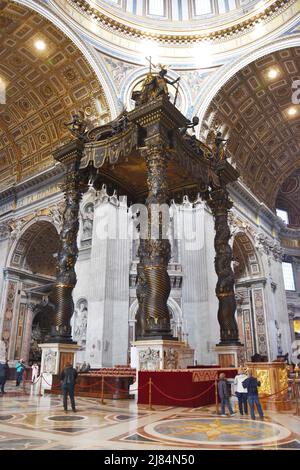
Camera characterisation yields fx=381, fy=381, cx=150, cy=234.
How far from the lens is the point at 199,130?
15945mm

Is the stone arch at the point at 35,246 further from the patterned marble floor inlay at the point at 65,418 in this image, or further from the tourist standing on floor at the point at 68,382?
the patterned marble floor inlay at the point at 65,418

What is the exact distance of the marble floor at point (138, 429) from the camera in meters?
3.37

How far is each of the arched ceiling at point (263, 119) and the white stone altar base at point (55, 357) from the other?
12.0 metres

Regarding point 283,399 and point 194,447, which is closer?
point 194,447

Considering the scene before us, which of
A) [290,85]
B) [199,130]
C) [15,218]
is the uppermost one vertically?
[290,85]

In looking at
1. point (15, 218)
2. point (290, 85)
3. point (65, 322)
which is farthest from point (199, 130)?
point (65, 322)

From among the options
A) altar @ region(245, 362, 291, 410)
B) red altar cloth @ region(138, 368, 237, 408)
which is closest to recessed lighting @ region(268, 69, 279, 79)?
altar @ region(245, 362, 291, 410)

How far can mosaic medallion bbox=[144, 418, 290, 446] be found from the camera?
362 cm

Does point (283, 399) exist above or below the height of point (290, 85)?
below

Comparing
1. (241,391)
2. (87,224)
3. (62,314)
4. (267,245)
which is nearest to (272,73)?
(267,245)

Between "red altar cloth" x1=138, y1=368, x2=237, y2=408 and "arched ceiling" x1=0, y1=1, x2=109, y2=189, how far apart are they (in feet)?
38.5

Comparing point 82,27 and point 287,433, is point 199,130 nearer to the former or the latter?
point 82,27

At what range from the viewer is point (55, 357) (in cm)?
772

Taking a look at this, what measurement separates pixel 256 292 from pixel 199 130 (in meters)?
8.84
